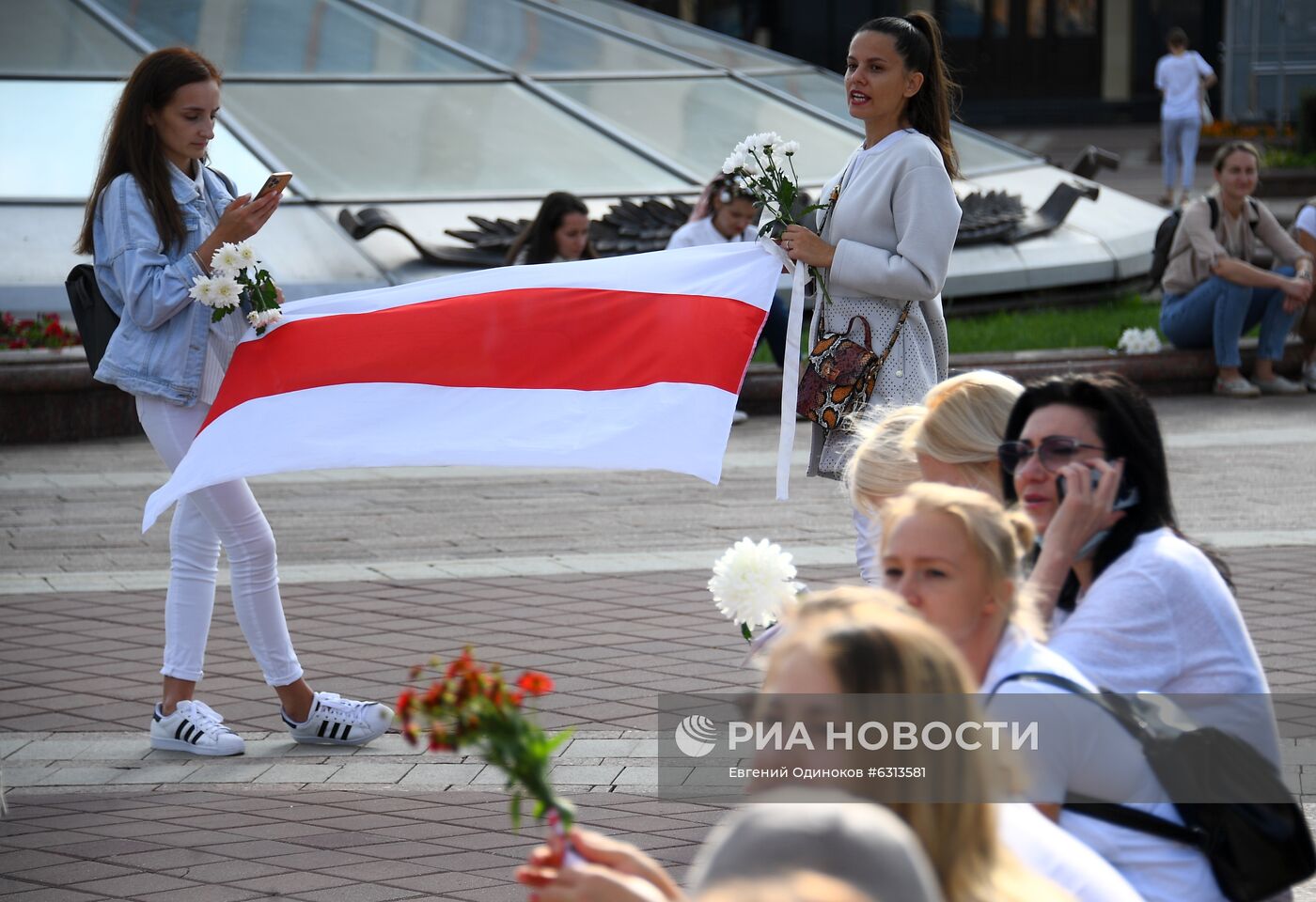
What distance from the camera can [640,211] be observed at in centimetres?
1420

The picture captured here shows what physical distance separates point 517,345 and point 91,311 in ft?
4.43

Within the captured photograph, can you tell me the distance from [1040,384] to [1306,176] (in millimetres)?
22528

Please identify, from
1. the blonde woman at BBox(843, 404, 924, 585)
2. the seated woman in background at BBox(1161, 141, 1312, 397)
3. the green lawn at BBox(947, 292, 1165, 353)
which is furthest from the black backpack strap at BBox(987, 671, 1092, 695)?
the green lawn at BBox(947, 292, 1165, 353)

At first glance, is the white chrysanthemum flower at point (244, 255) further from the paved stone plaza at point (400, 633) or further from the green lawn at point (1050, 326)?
the green lawn at point (1050, 326)

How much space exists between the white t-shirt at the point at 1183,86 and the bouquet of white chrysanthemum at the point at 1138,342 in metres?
11.7

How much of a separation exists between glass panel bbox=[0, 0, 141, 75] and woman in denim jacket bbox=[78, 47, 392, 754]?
441 inches

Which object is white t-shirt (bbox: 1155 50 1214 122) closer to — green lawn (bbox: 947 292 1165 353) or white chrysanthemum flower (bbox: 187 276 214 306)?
green lawn (bbox: 947 292 1165 353)

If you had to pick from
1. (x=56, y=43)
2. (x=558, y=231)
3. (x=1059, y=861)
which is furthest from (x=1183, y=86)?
(x=1059, y=861)

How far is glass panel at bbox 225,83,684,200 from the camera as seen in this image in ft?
50.7

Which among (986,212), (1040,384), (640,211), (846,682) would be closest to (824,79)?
(986,212)

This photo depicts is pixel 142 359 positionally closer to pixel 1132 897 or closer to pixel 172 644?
pixel 172 644

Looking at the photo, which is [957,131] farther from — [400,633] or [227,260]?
[227,260]

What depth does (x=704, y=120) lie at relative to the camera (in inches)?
691

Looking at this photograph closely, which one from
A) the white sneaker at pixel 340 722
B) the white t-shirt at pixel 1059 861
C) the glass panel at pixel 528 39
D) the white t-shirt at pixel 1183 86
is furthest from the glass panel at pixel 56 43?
the white t-shirt at pixel 1059 861
